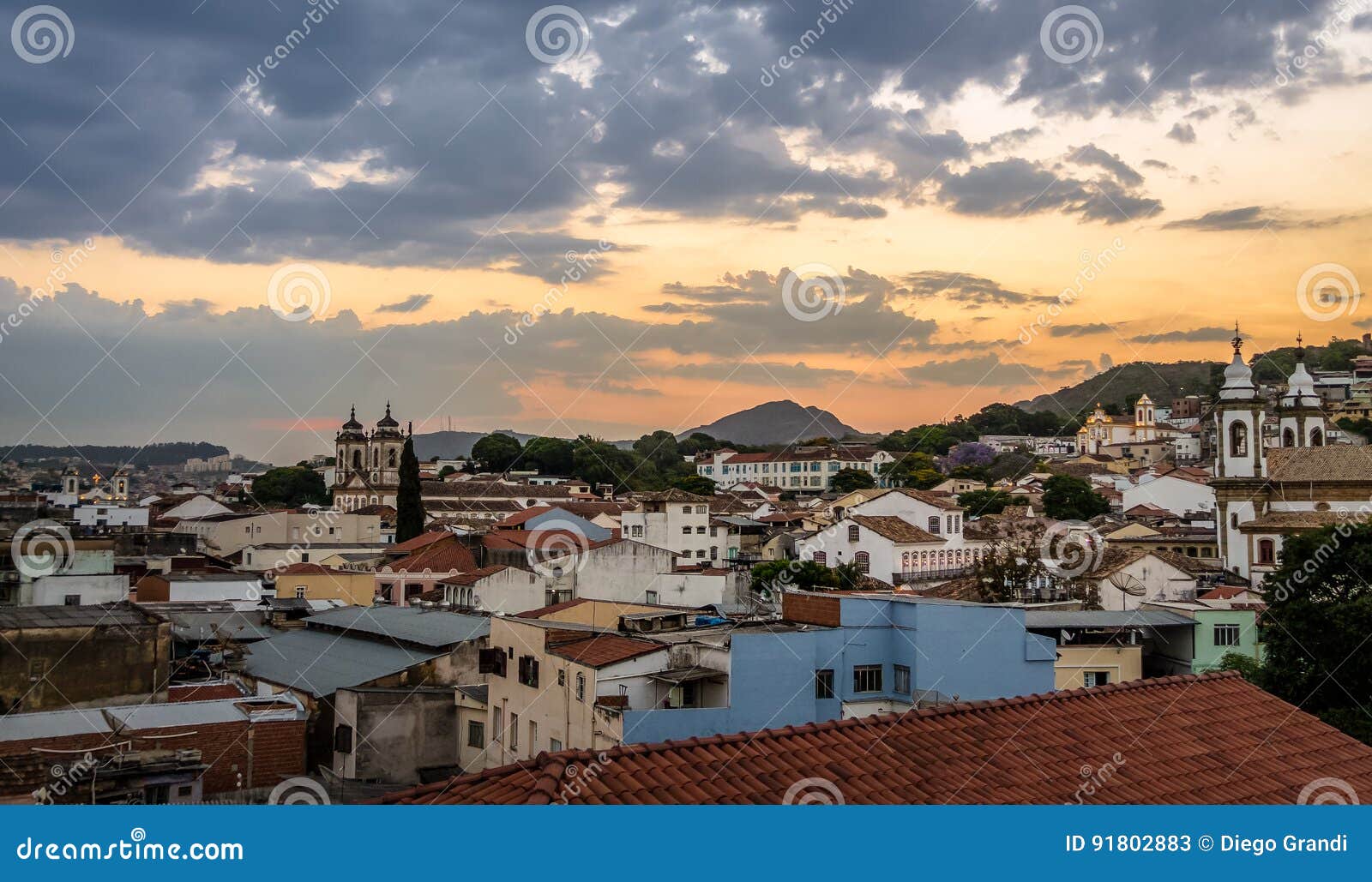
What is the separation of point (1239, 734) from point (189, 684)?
12.6 meters

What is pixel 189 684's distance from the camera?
14750mm

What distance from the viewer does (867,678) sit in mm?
13281

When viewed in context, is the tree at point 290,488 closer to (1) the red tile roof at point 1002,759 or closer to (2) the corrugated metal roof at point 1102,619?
(2) the corrugated metal roof at point 1102,619

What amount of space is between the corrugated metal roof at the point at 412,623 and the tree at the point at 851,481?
4634 cm

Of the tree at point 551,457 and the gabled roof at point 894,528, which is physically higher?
the tree at point 551,457

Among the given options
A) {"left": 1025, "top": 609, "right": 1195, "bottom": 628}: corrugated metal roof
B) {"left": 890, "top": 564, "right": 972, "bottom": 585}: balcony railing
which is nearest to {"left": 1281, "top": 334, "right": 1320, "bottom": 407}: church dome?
{"left": 890, "top": 564, "right": 972, "bottom": 585}: balcony railing

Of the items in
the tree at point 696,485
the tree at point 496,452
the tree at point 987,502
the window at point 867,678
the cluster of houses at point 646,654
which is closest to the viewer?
the cluster of houses at point 646,654

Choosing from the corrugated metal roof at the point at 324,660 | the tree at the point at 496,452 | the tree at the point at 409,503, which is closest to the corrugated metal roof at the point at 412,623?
the corrugated metal roof at the point at 324,660

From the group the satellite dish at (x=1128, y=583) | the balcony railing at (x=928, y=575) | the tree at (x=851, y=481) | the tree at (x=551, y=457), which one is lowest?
the satellite dish at (x=1128, y=583)

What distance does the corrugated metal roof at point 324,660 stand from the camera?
15109 millimetres

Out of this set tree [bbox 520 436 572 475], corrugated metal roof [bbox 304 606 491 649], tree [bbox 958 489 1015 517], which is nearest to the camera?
corrugated metal roof [bbox 304 606 491 649]

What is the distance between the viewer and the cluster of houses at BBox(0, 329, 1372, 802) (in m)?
6.14

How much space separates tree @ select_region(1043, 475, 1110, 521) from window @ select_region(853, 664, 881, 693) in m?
39.8

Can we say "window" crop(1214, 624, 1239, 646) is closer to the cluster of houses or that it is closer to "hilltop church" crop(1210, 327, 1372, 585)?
the cluster of houses
